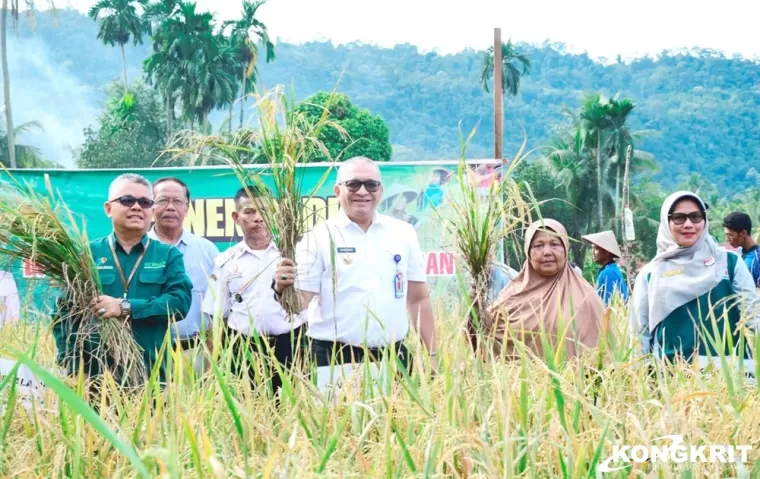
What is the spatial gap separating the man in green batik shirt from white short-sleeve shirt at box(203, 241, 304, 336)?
0.38 meters

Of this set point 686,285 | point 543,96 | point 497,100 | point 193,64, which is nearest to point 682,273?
point 686,285

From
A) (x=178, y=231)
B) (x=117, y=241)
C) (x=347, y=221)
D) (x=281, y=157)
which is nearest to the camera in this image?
(x=281, y=157)

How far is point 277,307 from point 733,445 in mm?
2143

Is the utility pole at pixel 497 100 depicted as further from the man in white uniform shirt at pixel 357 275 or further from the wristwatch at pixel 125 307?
the wristwatch at pixel 125 307

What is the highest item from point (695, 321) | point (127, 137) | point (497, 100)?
point (127, 137)

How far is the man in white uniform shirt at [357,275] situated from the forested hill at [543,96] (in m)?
42.8

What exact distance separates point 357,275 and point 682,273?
1.26 meters

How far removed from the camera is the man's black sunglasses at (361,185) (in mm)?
3273

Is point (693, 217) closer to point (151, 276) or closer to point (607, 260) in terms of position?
point (607, 260)

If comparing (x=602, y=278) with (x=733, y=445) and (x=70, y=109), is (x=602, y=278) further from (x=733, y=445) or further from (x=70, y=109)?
(x=70, y=109)

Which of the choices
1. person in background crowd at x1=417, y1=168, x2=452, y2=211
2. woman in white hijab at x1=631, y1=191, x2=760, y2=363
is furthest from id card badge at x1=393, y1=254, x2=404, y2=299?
person in background crowd at x1=417, y1=168, x2=452, y2=211

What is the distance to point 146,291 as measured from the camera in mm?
3102

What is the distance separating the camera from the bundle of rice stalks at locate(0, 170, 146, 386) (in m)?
2.70

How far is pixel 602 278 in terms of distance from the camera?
5.14 m
